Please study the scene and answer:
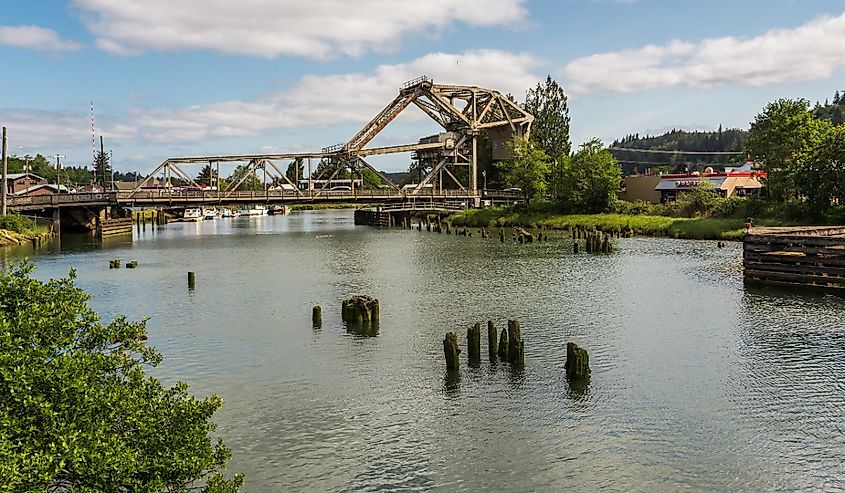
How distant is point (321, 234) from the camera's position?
10438 centimetres

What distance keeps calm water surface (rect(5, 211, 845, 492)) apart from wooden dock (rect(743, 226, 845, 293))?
2.14 m

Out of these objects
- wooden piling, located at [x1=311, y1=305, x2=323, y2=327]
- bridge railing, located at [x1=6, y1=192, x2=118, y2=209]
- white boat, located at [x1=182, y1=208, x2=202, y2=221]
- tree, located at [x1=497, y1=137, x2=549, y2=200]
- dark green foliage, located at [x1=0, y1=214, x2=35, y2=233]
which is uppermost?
tree, located at [x1=497, y1=137, x2=549, y2=200]

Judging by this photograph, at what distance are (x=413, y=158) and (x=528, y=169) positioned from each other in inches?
1242

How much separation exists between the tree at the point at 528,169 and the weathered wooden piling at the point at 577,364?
304ft

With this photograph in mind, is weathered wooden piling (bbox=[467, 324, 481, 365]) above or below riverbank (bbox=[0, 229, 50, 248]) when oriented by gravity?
below

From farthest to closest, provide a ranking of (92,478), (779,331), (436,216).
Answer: (436,216), (779,331), (92,478)

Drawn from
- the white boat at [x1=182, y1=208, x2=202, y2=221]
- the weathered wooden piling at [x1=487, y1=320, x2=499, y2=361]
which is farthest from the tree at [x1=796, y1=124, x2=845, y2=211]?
the white boat at [x1=182, y1=208, x2=202, y2=221]

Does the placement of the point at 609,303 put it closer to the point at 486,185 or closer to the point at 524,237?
the point at 524,237

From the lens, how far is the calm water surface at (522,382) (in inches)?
672

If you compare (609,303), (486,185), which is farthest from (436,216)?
(609,303)

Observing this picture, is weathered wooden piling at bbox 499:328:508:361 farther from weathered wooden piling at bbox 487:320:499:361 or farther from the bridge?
the bridge

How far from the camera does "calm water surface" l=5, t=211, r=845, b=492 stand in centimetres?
1708

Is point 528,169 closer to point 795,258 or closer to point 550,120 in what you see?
point 550,120

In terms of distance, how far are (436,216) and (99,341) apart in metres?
120
